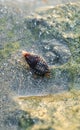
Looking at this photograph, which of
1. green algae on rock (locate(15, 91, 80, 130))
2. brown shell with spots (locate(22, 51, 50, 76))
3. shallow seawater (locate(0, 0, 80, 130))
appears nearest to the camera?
green algae on rock (locate(15, 91, 80, 130))

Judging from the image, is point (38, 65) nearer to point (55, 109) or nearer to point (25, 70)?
point (25, 70)

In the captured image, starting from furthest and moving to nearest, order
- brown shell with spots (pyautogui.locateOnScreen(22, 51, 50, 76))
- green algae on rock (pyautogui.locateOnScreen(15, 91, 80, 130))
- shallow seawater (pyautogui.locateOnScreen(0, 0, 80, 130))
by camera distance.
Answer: brown shell with spots (pyautogui.locateOnScreen(22, 51, 50, 76)), shallow seawater (pyautogui.locateOnScreen(0, 0, 80, 130)), green algae on rock (pyautogui.locateOnScreen(15, 91, 80, 130))

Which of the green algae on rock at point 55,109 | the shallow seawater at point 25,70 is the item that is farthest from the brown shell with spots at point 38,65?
the green algae on rock at point 55,109

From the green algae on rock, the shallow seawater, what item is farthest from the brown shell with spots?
the green algae on rock

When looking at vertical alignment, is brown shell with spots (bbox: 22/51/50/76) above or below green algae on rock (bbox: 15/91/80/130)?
above

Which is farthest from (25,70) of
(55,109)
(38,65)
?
(55,109)

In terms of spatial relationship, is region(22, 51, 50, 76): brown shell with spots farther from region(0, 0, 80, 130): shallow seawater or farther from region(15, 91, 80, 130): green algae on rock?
region(15, 91, 80, 130): green algae on rock

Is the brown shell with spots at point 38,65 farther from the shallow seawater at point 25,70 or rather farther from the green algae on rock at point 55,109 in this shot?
the green algae on rock at point 55,109

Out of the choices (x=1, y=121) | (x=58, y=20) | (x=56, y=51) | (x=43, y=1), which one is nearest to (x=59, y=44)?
(x=56, y=51)

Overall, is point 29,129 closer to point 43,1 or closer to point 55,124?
point 55,124
